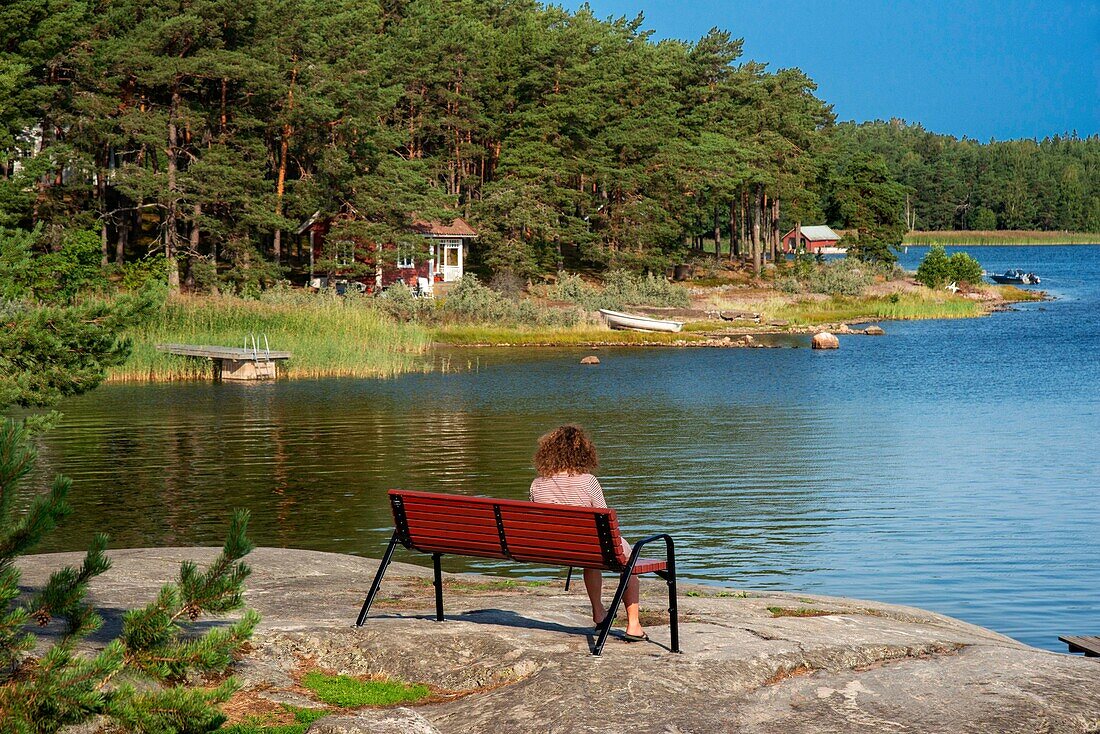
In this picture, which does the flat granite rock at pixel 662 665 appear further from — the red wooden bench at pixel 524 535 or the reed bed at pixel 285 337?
the reed bed at pixel 285 337

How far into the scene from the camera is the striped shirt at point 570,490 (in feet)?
Answer: 29.2

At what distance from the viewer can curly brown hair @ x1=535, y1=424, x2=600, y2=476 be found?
8945mm

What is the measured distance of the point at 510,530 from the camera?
8.78 meters

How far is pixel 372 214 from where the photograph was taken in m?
59.5

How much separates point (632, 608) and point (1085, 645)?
13.8 feet

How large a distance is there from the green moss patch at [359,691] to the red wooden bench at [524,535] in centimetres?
85

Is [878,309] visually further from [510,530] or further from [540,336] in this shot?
[510,530]

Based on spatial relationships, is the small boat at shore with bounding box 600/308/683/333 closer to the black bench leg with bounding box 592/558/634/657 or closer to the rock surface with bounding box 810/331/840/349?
the rock surface with bounding box 810/331/840/349

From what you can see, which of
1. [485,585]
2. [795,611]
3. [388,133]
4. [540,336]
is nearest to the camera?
[795,611]

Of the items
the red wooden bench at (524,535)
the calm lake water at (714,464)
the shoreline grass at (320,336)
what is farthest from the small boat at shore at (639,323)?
the red wooden bench at (524,535)

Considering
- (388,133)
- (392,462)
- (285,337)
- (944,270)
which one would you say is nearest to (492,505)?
(392,462)

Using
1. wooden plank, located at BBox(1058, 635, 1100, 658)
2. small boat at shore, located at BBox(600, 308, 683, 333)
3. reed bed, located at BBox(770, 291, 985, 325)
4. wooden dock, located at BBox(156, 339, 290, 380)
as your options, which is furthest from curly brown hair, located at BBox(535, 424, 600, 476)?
reed bed, located at BBox(770, 291, 985, 325)

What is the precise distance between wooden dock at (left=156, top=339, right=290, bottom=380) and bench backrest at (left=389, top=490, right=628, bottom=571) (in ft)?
94.1

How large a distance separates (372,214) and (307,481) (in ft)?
128
